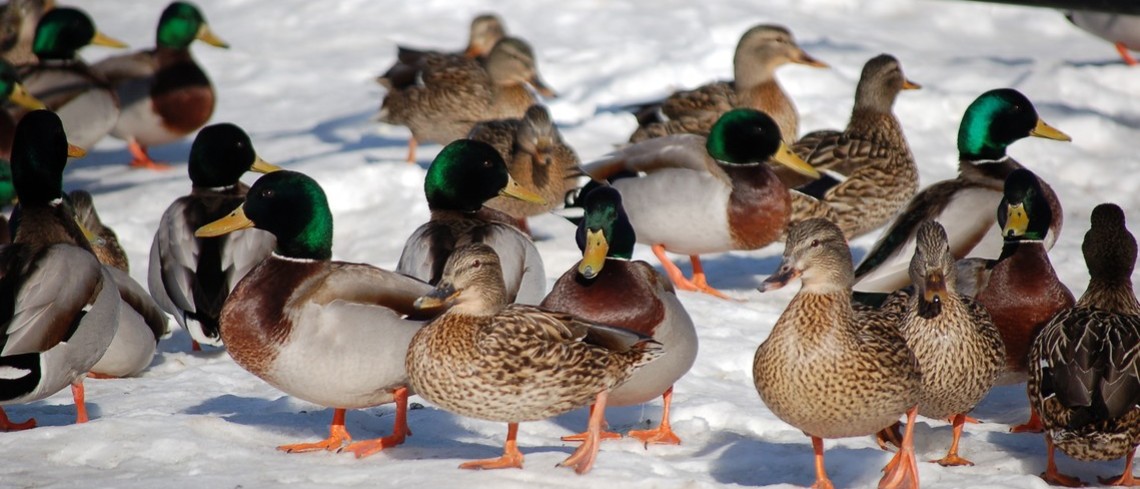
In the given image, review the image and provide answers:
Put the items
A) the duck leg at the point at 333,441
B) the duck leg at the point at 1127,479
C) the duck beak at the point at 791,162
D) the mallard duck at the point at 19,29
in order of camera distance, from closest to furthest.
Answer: the duck leg at the point at 1127,479, the duck leg at the point at 333,441, the duck beak at the point at 791,162, the mallard duck at the point at 19,29

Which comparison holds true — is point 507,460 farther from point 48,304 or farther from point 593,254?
point 48,304

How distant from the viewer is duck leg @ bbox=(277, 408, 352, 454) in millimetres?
4688

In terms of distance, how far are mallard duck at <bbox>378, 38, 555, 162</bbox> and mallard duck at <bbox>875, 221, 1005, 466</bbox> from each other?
17.2ft

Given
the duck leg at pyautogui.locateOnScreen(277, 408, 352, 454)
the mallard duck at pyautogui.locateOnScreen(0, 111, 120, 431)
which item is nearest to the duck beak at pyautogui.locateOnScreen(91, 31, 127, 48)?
the mallard duck at pyautogui.locateOnScreen(0, 111, 120, 431)

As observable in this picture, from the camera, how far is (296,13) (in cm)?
1323

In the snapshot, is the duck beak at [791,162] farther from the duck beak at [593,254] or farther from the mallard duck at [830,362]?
the mallard duck at [830,362]

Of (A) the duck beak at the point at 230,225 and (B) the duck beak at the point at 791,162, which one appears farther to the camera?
(B) the duck beak at the point at 791,162

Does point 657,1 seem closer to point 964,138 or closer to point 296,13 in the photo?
point 296,13

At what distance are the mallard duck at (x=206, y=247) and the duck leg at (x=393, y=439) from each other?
1367mm

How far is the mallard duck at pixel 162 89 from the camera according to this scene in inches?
384

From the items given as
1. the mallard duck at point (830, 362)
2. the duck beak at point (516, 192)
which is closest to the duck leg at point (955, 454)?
the mallard duck at point (830, 362)

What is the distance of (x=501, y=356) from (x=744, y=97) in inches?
200

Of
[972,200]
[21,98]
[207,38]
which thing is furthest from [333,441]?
[207,38]

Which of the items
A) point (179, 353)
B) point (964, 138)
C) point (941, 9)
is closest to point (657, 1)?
point (941, 9)
